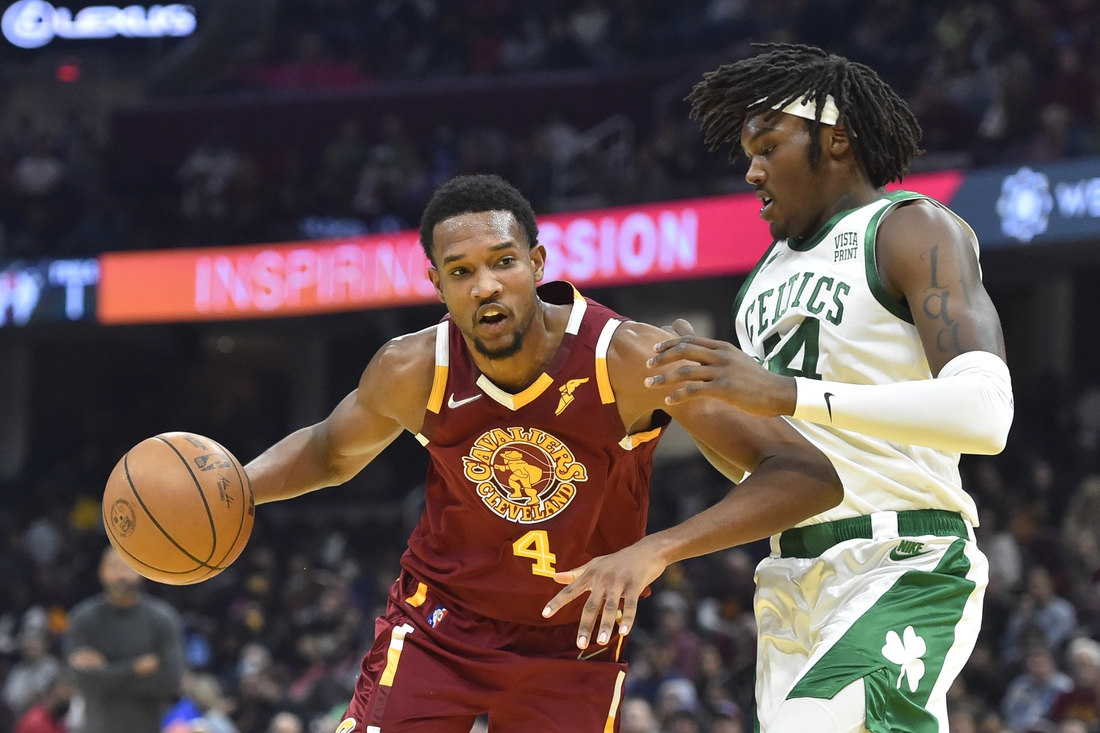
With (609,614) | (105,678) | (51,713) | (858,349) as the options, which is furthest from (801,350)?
(51,713)

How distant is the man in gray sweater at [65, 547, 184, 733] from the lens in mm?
6895

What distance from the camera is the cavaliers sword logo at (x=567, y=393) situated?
3.39 meters

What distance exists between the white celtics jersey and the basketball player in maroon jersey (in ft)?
0.50

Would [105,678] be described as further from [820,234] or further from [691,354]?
[691,354]

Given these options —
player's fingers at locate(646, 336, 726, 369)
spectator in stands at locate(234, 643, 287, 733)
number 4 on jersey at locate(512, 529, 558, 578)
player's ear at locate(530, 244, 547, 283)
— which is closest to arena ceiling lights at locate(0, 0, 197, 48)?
spectator in stands at locate(234, 643, 287, 733)

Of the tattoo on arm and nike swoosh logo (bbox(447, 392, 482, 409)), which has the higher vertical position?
the tattoo on arm

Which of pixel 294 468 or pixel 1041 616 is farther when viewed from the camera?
pixel 1041 616

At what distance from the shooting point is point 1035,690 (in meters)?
8.29

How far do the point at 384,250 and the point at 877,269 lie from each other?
34.7 feet

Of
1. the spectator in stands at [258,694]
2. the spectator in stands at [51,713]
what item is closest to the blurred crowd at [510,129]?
the spectator in stands at [258,694]

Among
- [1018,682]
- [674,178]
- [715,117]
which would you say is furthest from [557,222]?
[715,117]

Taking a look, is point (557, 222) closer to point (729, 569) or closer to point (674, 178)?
point (674, 178)

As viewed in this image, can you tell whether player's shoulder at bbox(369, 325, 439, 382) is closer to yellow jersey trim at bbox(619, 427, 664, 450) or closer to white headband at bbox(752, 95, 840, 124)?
yellow jersey trim at bbox(619, 427, 664, 450)

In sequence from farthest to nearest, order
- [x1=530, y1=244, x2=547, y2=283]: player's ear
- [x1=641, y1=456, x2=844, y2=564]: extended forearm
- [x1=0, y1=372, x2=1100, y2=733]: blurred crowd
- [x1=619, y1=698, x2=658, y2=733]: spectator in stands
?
[x1=0, y1=372, x2=1100, y2=733]: blurred crowd < [x1=619, y1=698, x2=658, y2=733]: spectator in stands < [x1=530, y1=244, x2=547, y2=283]: player's ear < [x1=641, y1=456, x2=844, y2=564]: extended forearm
